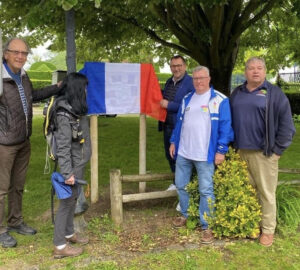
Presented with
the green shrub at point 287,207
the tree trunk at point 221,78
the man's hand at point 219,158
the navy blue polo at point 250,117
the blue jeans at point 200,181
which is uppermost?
the tree trunk at point 221,78

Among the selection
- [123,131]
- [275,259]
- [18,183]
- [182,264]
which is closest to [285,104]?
[275,259]

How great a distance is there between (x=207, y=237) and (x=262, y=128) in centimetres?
137

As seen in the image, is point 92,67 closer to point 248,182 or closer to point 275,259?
point 248,182

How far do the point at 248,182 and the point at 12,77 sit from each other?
2.85 metres

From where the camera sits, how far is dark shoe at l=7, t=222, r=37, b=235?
14.2 ft

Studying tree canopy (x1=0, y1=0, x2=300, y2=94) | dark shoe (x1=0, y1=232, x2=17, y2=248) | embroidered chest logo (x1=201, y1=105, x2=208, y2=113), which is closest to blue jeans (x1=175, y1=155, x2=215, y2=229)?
embroidered chest logo (x1=201, y1=105, x2=208, y2=113)

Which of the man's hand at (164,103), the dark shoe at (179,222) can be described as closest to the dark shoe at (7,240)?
the dark shoe at (179,222)

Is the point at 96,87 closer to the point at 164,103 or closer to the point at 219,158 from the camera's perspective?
the point at 164,103

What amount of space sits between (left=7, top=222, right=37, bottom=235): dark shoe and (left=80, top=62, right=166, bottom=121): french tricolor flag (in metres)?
1.58

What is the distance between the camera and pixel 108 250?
3.92 metres

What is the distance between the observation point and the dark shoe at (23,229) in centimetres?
434

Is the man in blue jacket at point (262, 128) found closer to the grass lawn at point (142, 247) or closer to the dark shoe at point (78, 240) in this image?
the grass lawn at point (142, 247)

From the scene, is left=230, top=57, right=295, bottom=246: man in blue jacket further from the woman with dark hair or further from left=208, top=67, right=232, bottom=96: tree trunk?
left=208, top=67, right=232, bottom=96: tree trunk

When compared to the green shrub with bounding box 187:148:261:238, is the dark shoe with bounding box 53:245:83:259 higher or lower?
lower
